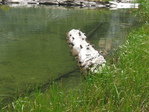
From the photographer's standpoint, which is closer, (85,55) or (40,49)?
(85,55)

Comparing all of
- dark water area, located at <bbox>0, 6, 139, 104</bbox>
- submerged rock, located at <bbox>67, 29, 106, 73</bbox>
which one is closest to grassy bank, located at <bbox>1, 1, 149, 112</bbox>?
dark water area, located at <bbox>0, 6, 139, 104</bbox>

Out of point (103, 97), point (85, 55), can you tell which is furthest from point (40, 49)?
point (103, 97)

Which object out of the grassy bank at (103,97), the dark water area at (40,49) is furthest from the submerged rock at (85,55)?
the grassy bank at (103,97)

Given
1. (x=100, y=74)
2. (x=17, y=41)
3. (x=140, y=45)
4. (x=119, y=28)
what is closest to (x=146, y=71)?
(x=100, y=74)

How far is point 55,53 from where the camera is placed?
843 centimetres

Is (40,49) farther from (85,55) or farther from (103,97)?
(103,97)

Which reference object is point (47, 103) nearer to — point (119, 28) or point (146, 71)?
point (146, 71)

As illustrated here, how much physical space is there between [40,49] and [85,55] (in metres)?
2.08

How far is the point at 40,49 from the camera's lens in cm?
883

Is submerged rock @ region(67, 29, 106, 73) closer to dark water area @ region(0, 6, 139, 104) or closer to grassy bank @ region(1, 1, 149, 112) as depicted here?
dark water area @ region(0, 6, 139, 104)

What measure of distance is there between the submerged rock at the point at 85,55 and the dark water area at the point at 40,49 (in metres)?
0.23

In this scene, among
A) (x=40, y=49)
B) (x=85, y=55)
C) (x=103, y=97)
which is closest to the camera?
(x=103, y=97)

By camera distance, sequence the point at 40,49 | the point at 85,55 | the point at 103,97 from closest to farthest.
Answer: the point at 103,97 < the point at 85,55 < the point at 40,49

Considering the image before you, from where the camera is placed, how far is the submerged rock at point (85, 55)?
6547 millimetres
